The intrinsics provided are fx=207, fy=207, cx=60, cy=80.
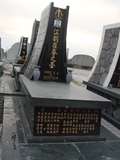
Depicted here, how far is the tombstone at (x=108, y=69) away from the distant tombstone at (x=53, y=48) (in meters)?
1.07

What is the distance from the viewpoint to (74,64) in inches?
837

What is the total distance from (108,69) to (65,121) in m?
2.60

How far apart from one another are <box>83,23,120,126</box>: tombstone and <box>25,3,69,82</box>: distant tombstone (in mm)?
1071

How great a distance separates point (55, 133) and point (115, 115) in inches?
76.1

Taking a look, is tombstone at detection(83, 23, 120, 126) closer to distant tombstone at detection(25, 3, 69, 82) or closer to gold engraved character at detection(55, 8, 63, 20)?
distant tombstone at detection(25, 3, 69, 82)

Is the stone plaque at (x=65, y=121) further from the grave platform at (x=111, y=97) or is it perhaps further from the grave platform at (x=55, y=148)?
the grave platform at (x=111, y=97)

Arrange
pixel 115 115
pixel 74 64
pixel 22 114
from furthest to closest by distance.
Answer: pixel 74 64
pixel 115 115
pixel 22 114

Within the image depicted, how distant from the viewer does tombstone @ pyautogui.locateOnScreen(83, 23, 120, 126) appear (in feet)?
16.3

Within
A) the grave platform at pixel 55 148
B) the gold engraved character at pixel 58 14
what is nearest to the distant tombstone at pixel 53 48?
the gold engraved character at pixel 58 14

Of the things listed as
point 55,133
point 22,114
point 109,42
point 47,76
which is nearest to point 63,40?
point 47,76

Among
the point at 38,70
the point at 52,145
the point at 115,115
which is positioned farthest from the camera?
the point at 38,70

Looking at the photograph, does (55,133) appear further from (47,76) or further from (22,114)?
(47,76)

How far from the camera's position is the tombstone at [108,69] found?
4953mm

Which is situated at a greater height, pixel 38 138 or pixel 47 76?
pixel 47 76
